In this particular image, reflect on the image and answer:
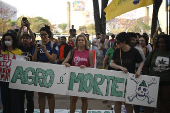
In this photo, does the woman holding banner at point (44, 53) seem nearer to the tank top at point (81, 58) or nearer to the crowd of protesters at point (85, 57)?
the crowd of protesters at point (85, 57)

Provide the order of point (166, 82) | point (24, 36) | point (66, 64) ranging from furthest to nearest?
point (24, 36) < point (66, 64) < point (166, 82)

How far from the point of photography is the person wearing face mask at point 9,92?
4.50 m

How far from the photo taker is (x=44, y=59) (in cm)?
463

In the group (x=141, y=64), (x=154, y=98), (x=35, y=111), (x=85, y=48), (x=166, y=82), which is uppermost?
(x=85, y=48)

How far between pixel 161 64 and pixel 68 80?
5.87 feet

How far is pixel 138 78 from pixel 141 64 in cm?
27

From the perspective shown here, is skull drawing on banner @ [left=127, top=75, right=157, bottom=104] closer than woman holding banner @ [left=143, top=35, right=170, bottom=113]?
No

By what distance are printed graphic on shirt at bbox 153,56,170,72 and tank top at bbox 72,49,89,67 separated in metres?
1.32

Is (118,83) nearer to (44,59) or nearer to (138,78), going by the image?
(138,78)

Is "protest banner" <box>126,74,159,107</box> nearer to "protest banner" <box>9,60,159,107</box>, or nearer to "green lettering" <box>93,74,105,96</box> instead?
"protest banner" <box>9,60,159,107</box>

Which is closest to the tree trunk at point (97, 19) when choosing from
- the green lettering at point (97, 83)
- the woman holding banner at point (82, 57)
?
the woman holding banner at point (82, 57)

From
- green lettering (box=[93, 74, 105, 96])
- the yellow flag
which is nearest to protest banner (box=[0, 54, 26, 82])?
green lettering (box=[93, 74, 105, 96])

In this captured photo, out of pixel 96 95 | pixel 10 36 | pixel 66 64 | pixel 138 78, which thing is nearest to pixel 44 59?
pixel 66 64

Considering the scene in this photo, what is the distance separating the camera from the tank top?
453 cm
